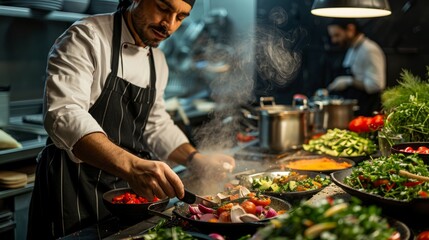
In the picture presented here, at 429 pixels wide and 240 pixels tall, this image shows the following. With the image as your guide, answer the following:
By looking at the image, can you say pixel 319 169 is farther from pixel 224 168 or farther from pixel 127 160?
pixel 127 160

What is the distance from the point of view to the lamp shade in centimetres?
305

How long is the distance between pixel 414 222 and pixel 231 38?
704 centimetres

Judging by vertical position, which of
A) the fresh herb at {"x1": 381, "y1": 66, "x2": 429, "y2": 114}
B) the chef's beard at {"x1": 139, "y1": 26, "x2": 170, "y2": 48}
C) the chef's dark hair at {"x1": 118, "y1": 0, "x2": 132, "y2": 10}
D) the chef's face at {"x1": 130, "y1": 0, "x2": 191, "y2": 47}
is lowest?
the fresh herb at {"x1": 381, "y1": 66, "x2": 429, "y2": 114}

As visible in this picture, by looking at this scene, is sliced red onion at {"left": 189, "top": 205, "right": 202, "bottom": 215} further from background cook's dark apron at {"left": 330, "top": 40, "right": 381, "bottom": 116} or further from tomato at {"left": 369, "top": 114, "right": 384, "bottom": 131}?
background cook's dark apron at {"left": 330, "top": 40, "right": 381, "bottom": 116}

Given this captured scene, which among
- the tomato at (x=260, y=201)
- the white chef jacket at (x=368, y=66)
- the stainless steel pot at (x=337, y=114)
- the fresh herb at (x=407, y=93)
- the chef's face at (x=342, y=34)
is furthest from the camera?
the chef's face at (x=342, y=34)

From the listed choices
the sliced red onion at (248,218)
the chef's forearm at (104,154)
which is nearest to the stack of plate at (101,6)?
the chef's forearm at (104,154)

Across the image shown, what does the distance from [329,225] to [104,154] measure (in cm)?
132

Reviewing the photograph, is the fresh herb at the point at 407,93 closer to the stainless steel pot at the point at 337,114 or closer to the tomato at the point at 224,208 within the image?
the stainless steel pot at the point at 337,114

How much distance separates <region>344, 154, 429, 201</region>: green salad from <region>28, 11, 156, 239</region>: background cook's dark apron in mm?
1447

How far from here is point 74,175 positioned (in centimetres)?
271

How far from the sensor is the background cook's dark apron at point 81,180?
8.80 ft

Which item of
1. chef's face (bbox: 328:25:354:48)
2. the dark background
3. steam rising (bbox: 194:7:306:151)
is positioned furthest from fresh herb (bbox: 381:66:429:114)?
the dark background

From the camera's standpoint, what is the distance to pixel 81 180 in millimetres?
2699

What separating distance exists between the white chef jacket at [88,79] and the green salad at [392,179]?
124cm
